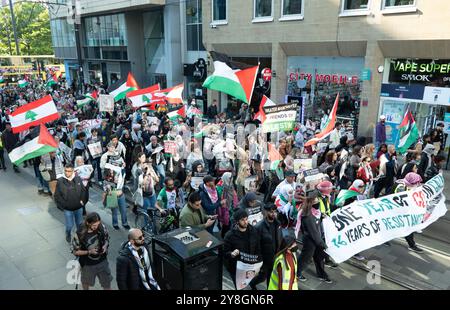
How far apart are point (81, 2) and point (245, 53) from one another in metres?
19.4

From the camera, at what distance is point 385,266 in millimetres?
6312

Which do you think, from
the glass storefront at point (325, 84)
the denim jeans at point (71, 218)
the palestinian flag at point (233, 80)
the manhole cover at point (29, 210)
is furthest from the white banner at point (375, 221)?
the glass storefront at point (325, 84)

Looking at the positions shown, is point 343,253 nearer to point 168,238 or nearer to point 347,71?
point 168,238

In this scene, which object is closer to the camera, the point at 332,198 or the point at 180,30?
the point at 332,198

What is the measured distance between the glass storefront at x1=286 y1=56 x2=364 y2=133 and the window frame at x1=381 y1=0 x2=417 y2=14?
2278 millimetres

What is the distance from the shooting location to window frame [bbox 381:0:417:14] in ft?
41.3

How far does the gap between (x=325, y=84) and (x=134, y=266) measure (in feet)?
48.2

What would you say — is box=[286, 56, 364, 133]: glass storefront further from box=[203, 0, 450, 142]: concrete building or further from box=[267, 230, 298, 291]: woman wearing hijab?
box=[267, 230, 298, 291]: woman wearing hijab

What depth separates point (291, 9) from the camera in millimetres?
16531

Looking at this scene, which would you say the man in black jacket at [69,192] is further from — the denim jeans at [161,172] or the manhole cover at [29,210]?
the manhole cover at [29,210]

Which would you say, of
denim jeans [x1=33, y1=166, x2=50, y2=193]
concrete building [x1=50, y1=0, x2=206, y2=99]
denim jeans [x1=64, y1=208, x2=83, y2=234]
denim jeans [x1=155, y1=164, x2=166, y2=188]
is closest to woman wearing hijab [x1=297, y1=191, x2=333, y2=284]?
denim jeans [x1=155, y1=164, x2=166, y2=188]

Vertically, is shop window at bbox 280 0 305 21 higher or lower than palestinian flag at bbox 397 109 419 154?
higher

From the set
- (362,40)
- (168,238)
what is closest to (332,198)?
(168,238)
